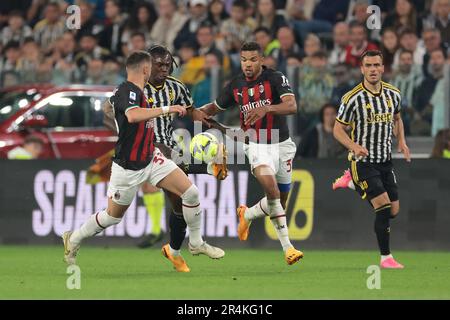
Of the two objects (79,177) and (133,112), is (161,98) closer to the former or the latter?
(133,112)

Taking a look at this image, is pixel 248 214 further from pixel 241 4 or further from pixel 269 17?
pixel 241 4

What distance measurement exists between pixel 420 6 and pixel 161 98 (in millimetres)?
8055

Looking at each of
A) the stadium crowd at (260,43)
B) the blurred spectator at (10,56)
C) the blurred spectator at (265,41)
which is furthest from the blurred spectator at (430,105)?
the blurred spectator at (10,56)

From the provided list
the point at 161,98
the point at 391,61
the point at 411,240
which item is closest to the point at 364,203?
the point at 411,240

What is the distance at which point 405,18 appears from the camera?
19766 millimetres

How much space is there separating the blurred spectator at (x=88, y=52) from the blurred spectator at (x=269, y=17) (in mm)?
2516

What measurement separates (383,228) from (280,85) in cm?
176

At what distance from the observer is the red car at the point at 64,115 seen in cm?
1939

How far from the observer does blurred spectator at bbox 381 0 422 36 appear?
64.7 feet

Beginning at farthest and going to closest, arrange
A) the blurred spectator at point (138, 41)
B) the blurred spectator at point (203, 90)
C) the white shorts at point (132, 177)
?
the blurred spectator at point (138, 41) < the blurred spectator at point (203, 90) < the white shorts at point (132, 177)

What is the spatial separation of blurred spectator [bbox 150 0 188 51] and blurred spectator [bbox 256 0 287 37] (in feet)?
4.80

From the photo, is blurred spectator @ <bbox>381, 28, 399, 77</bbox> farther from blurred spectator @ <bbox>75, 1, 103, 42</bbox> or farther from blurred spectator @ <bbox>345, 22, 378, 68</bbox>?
blurred spectator @ <bbox>75, 1, 103, 42</bbox>

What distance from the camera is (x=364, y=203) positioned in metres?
16.6

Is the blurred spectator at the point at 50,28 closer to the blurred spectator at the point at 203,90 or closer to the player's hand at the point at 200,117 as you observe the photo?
the blurred spectator at the point at 203,90
